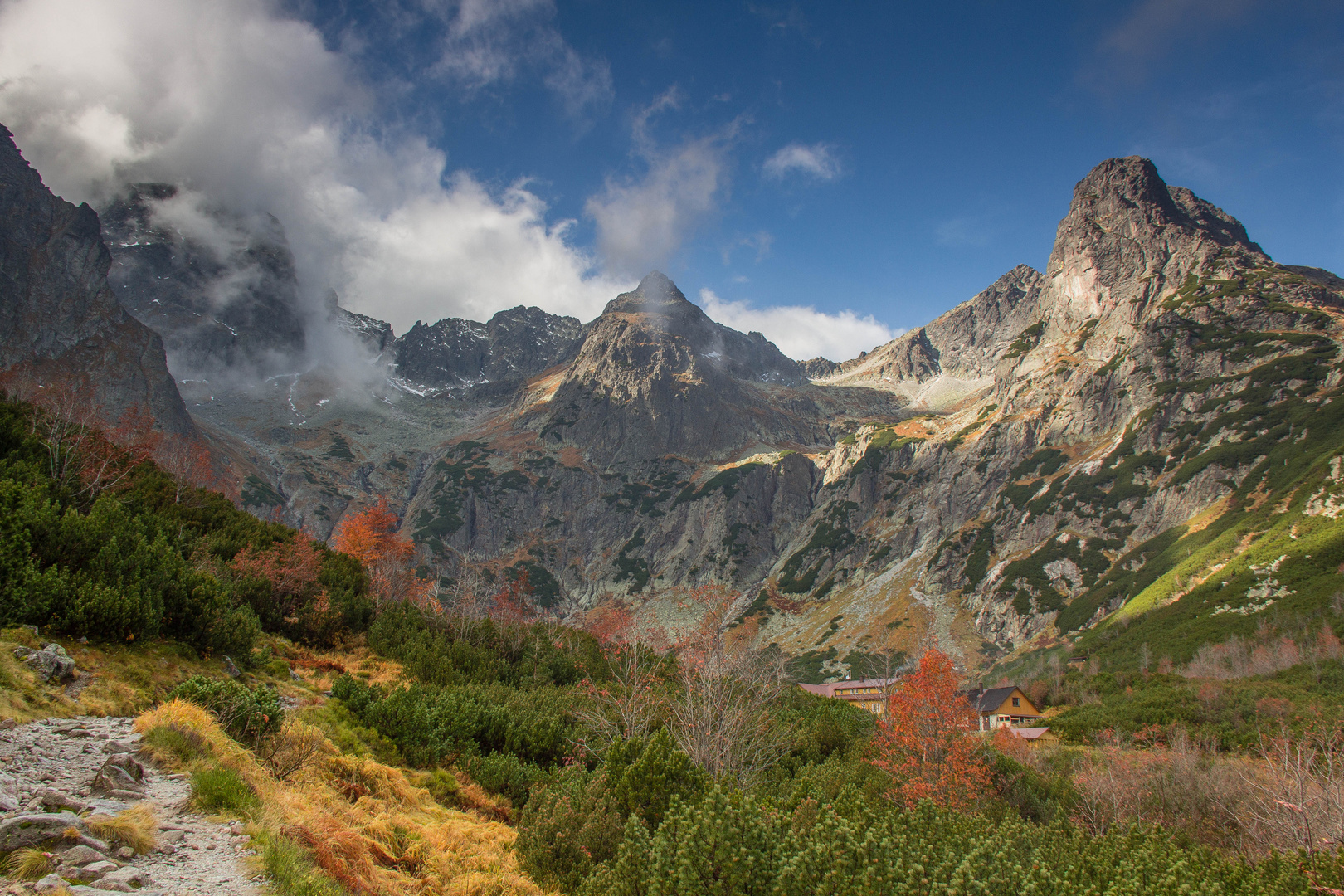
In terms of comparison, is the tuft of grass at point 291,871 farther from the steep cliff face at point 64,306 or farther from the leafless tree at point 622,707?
the steep cliff face at point 64,306

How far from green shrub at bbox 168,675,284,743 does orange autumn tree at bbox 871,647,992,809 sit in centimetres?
2441

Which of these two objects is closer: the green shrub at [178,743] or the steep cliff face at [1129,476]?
the green shrub at [178,743]

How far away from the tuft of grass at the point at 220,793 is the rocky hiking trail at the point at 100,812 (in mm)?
167

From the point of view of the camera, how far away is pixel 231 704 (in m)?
11.6

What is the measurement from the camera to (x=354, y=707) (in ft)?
57.0

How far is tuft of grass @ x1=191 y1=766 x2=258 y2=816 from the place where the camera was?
8.41 metres

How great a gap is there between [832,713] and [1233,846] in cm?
1941

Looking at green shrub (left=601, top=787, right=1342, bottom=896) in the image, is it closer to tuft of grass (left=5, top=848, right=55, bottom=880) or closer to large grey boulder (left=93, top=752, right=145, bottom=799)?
Answer: tuft of grass (left=5, top=848, right=55, bottom=880)

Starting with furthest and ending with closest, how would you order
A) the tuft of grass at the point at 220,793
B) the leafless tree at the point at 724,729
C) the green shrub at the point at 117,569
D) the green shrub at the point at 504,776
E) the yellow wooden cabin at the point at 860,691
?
the yellow wooden cabin at the point at 860,691
the leafless tree at the point at 724,729
the green shrub at the point at 504,776
the green shrub at the point at 117,569
the tuft of grass at the point at 220,793

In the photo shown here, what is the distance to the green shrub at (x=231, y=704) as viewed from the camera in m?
11.5

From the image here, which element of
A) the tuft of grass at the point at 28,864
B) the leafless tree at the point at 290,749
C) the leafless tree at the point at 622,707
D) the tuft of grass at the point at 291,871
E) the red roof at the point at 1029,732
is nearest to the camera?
the tuft of grass at the point at 28,864

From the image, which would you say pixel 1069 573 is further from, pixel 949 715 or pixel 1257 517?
pixel 949 715

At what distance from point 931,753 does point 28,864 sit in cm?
3835

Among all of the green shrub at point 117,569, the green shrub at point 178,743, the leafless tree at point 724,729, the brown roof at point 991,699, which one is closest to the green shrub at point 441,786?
the green shrub at point 117,569
